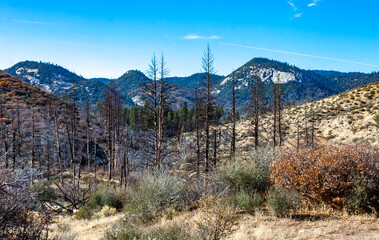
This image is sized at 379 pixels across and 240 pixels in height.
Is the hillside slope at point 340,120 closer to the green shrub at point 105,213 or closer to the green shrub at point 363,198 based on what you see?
the green shrub at point 105,213

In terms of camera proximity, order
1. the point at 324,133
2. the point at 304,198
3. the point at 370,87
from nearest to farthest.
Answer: the point at 304,198
the point at 324,133
the point at 370,87

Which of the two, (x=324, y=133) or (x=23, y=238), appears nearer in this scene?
(x=23, y=238)

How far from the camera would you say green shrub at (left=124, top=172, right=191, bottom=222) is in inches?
368

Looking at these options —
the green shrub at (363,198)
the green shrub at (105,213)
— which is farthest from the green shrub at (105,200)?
the green shrub at (363,198)

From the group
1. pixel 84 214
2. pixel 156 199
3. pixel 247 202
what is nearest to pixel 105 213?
pixel 84 214

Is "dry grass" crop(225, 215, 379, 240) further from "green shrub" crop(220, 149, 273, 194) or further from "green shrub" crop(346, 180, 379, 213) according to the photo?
"green shrub" crop(220, 149, 273, 194)

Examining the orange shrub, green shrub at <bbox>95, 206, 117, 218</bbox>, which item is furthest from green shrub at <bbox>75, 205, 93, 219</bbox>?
the orange shrub

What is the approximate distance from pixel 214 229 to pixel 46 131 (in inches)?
1623

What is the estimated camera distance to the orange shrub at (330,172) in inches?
293

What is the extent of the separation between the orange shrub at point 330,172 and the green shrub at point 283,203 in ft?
0.99

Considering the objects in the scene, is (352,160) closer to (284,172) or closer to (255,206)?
(284,172)

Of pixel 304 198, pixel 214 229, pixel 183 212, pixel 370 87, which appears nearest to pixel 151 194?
pixel 183 212

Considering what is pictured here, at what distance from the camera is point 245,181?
9766 millimetres

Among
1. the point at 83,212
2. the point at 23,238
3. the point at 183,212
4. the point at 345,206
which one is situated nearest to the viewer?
the point at 23,238
